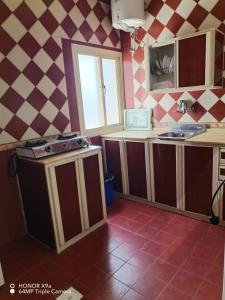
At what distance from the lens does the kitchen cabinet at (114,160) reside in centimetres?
286

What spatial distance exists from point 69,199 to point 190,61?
5.95 ft

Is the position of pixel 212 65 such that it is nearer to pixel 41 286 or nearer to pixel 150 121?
pixel 150 121

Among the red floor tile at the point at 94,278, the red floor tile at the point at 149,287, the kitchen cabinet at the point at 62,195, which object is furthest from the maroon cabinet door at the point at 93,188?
the red floor tile at the point at 149,287

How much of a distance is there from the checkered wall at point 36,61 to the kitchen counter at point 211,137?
140 centimetres

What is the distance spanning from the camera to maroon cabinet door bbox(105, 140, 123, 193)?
287cm

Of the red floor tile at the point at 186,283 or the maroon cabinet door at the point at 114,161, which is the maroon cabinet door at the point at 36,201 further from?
the maroon cabinet door at the point at 114,161

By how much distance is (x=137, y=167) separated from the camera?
106 inches

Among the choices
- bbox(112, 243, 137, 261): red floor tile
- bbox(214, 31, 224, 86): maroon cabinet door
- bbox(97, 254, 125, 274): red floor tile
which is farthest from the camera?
bbox(214, 31, 224, 86): maroon cabinet door

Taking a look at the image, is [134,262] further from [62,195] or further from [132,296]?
[62,195]

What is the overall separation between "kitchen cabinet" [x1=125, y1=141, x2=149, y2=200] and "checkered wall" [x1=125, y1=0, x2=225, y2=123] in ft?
2.01

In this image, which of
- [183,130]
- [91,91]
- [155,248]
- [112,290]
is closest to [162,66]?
[183,130]

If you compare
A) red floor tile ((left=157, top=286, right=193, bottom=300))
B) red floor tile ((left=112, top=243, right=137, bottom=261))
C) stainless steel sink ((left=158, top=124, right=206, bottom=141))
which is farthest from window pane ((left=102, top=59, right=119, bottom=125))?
red floor tile ((left=157, top=286, right=193, bottom=300))

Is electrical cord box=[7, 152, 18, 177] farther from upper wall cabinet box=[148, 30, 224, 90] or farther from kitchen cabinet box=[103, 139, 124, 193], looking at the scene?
upper wall cabinet box=[148, 30, 224, 90]

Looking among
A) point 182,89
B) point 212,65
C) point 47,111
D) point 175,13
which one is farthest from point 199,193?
point 175,13
